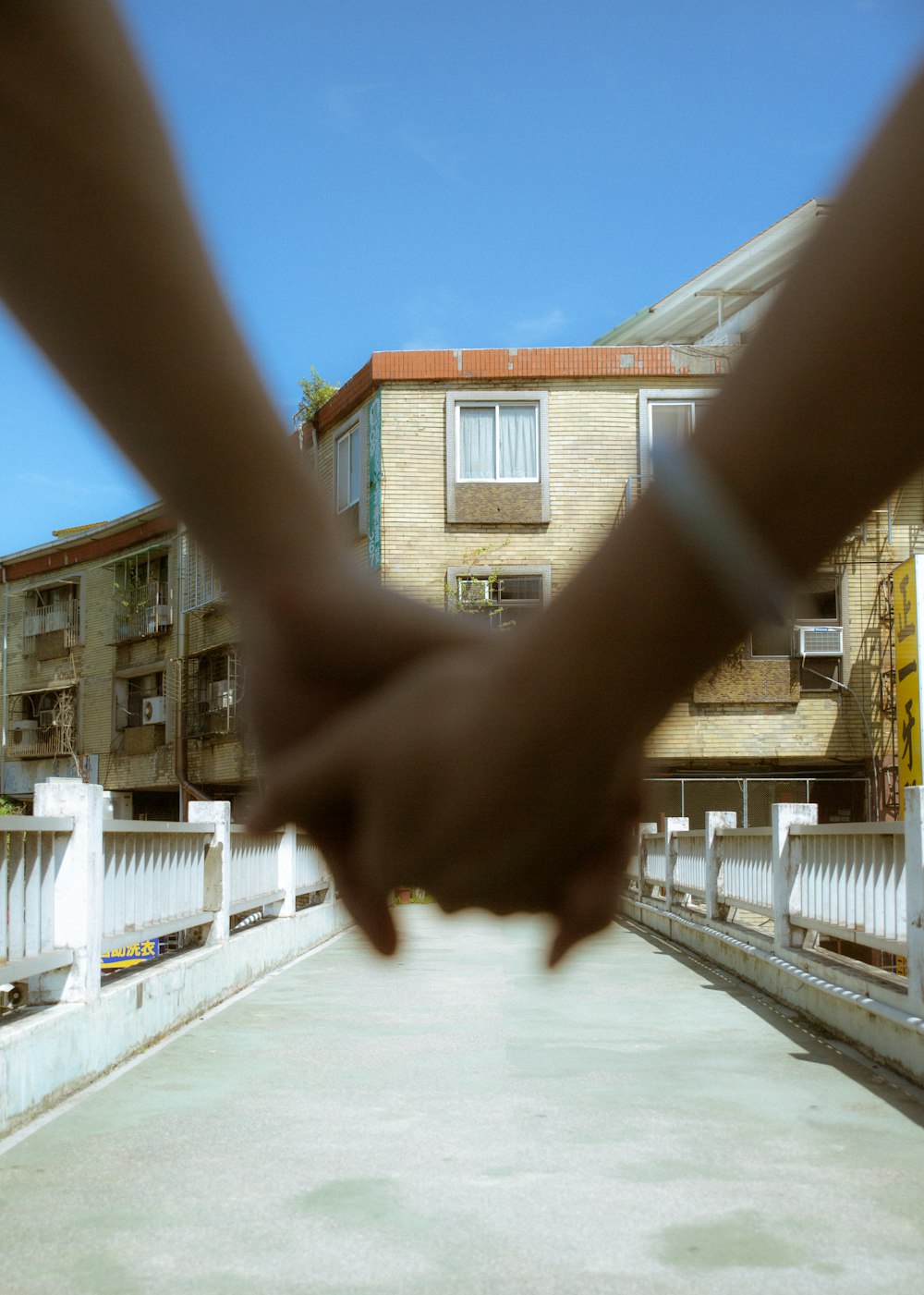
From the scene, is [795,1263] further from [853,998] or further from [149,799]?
[149,799]

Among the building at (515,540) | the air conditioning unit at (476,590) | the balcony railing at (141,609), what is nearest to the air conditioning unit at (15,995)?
the building at (515,540)

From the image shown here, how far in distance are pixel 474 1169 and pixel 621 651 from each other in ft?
13.9

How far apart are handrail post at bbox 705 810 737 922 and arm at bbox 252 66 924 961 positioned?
11.2 m

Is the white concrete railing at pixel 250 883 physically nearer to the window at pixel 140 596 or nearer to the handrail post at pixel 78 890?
the handrail post at pixel 78 890

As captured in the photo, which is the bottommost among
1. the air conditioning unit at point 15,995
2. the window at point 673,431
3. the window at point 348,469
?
the air conditioning unit at point 15,995

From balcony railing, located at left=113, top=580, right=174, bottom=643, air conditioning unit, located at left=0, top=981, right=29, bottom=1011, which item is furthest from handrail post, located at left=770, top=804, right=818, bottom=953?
balcony railing, located at left=113, top=580, right=174, bottom=643

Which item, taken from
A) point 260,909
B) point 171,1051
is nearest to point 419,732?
point 171,1051

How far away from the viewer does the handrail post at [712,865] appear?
11.4 metres

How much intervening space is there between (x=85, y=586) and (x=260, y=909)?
9.55 metres

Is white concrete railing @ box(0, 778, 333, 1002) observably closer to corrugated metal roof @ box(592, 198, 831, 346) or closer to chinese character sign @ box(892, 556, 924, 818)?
corrugated metal roof @ box(592, 198, 831, 346)

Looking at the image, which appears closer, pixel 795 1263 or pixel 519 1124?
pixel 795 1263

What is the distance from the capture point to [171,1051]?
6.52 metres

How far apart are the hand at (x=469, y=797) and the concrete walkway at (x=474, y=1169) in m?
1.32

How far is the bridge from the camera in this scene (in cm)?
337
